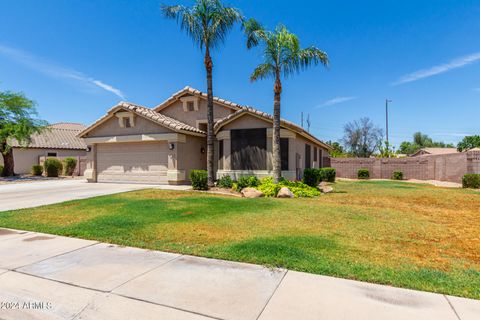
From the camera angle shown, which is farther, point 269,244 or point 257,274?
point 269,244

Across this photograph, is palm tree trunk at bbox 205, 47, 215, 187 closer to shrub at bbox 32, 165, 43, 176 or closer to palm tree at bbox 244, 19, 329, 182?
palm tree at bbox 244, 19, 329, 182

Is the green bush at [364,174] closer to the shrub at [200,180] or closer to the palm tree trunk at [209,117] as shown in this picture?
the palm tree trunk at [209,117]

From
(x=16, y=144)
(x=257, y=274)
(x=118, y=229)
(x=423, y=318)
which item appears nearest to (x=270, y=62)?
(x=118, y=229)

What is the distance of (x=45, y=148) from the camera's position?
32094mm

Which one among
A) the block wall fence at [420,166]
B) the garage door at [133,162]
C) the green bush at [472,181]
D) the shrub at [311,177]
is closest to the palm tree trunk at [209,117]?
the garage door at [133,162]

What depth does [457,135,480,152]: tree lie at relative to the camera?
177 ft

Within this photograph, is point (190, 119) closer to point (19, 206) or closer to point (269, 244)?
point (19, 206)

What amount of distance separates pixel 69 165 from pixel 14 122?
574cm

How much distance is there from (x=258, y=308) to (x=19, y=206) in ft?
34.7

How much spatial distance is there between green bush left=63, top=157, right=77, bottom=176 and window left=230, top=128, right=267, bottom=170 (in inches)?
749

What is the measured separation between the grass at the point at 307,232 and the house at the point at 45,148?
25.3m

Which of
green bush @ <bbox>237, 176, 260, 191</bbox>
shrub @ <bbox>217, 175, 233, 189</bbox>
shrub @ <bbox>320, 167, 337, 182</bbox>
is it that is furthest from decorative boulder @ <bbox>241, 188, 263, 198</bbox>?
shrub @ <bbox>320, 167, 337, 182</bbox>

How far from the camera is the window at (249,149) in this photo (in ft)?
52.4

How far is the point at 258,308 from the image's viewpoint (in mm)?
3256
